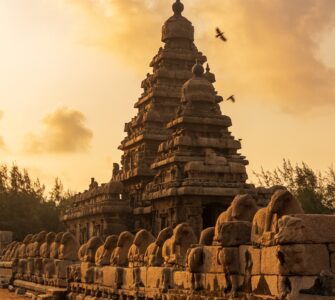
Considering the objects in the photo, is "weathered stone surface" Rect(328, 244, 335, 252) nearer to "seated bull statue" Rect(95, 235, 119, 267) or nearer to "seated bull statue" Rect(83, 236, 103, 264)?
"seated bull statue" Rect(95, 235, 119, 267)

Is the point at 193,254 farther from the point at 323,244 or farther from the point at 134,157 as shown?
the point at 134,157

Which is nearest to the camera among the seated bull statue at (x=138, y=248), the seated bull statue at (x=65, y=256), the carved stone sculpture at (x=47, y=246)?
the seated bull statue at (x=138, y=248)

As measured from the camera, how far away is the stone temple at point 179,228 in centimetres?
906

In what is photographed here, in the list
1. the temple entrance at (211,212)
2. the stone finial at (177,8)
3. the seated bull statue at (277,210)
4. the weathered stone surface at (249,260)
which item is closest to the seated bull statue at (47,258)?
the temple entrance at (211,212)

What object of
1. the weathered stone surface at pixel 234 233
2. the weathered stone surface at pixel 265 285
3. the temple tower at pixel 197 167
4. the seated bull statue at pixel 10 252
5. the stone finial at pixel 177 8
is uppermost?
the stone finial at pixel 177 8

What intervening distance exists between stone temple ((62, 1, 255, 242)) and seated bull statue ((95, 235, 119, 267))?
13.5 metres

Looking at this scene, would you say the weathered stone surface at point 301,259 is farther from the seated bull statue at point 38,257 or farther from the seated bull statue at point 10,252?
the seated bull statue at point 10,252

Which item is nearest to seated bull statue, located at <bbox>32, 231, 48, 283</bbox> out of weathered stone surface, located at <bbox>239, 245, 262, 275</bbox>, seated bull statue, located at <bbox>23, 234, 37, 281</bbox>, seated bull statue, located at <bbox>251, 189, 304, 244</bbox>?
seated bull statue, located at <bbox>23, 234, 37, 281</bbox>

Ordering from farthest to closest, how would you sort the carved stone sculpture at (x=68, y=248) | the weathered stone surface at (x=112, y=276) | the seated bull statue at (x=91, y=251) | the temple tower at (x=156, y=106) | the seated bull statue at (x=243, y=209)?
the temple tower at (x=156, y=106) < the carved stone sculpture at (x=68, y=248) < the seated bull statue at (x=91, y=251) < the weathered stone surface at (x=112, y=276) < the seated bull statue at (x=243, y=209)

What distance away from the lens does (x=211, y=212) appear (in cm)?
3562

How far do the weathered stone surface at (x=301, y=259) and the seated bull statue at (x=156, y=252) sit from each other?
6.93 meters

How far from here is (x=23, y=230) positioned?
6128 cm

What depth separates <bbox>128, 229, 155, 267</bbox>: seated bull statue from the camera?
17.5m

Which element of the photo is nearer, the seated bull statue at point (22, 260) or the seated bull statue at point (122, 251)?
the seated bull statue at point (122, 251)
